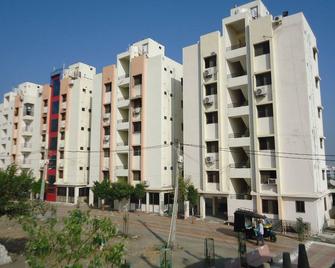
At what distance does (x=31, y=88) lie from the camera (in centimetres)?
6325

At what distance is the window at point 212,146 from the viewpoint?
113ft

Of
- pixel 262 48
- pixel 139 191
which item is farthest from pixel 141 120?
pixel 262 48

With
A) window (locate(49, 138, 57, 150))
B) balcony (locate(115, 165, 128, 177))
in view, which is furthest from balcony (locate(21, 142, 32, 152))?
balcony (locate(115, 165, 128, 177))

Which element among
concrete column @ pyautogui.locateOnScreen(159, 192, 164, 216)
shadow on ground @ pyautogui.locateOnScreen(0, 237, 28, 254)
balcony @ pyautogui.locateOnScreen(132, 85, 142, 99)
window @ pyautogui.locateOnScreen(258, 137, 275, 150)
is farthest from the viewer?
balcony @ pyautogui.locateOnScreen(132, 85, 142, 99)

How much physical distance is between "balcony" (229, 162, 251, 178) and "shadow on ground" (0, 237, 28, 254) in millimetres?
20902

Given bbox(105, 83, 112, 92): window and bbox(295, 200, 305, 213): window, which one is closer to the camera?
bbox(295, 200, 305, 213): window

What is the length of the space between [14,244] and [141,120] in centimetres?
2248

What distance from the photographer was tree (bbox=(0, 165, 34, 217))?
1820 cm

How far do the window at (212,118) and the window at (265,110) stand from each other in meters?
5.17

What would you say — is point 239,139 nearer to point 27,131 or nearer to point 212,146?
point 212,146

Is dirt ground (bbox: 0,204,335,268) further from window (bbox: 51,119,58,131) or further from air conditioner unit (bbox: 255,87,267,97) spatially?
window (bbox: 51,119,58,131)

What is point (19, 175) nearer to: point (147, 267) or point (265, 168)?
point (147, 267)

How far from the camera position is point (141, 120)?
41094mm

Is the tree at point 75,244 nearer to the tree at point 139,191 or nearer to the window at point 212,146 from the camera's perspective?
the window at point 212,146
